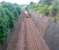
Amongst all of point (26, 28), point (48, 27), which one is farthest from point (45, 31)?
point (26, 28)

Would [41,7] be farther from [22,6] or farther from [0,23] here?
[0,23]

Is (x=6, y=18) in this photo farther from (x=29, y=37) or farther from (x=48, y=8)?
(x=48, y=8)

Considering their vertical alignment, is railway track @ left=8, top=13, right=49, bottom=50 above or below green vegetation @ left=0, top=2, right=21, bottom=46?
below

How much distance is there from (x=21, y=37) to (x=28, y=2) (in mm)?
295

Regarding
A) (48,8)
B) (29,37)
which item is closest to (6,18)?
(29,37)

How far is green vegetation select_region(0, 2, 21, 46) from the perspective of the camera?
1.38 metres

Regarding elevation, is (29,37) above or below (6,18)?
below

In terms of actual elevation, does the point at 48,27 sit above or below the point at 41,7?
below

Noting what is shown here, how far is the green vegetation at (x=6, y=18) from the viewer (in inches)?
54.5

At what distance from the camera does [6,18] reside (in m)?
1.39

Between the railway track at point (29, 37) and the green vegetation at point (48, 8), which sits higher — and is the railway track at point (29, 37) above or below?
below

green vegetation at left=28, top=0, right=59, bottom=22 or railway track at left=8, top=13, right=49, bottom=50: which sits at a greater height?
green vegetation at left=28, top=0, right=59, bottom=22

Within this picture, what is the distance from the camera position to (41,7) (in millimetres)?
1402

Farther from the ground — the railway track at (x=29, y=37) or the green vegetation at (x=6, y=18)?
the green vegetation at (x=6, y=18)
